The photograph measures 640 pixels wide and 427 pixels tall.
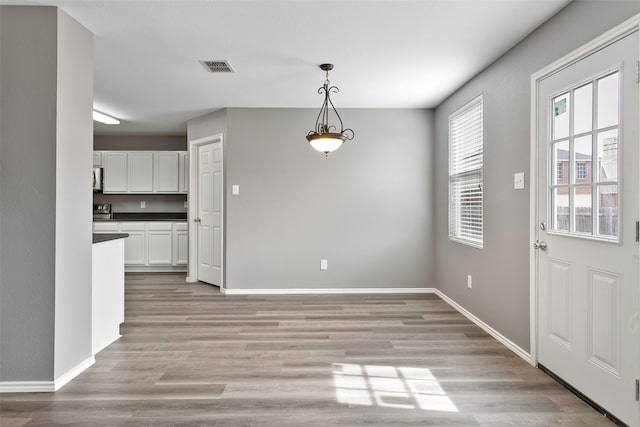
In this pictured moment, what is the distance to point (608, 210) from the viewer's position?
6.68 ft

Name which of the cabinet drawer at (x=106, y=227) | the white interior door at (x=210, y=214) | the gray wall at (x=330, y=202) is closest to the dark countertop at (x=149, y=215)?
the cabinet drawer at (x=106, y=227)

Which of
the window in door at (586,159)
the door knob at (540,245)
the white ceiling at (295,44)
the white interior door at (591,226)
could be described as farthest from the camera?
the door knob at (540,245)

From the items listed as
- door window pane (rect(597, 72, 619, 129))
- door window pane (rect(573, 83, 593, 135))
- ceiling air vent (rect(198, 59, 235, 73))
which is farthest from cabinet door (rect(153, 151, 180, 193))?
door window pane (rect(597, 72, 619, 129))

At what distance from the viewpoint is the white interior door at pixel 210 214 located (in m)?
5.27

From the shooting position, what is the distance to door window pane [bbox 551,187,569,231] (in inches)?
94.1

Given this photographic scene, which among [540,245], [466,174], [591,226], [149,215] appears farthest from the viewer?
[149,215]

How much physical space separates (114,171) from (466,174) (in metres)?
5.70

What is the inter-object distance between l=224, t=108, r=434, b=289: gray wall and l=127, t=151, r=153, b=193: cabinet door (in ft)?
7.95

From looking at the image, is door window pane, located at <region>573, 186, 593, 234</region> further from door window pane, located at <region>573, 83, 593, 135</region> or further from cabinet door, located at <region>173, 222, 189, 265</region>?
cabinet door, located at <region>173, 222, 189, 265</region>

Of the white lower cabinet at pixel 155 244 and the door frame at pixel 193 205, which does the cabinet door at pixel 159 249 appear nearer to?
the white lower cabinet at pixel 155 244

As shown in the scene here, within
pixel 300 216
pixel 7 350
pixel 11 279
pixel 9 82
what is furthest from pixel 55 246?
pixel 300 216

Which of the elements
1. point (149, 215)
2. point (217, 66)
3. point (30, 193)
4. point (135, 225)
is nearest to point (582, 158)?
point (217, 66)

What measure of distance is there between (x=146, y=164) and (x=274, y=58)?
426cm

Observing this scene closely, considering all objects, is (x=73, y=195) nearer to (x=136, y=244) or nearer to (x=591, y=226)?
(x=591, y=226)
